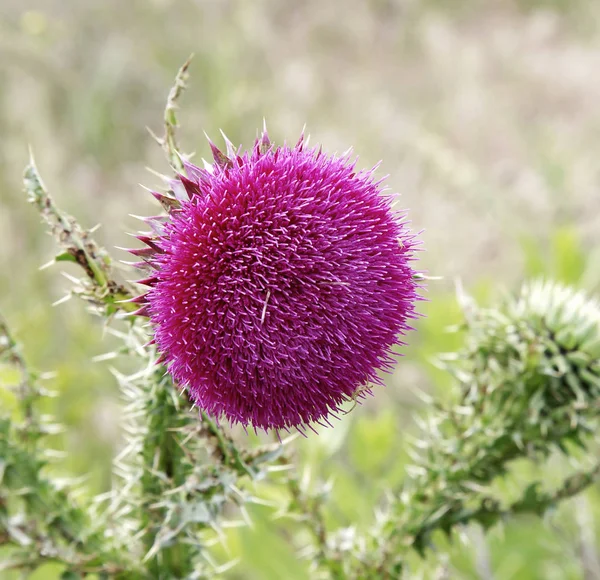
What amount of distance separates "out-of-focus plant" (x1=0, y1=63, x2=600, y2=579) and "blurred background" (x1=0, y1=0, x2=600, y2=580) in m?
0.32

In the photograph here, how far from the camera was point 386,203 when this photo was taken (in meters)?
2.02

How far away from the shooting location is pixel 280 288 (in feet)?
5.89

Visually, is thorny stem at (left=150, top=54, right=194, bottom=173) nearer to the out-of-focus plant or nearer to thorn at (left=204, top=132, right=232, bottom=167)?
the out-of-focus plant

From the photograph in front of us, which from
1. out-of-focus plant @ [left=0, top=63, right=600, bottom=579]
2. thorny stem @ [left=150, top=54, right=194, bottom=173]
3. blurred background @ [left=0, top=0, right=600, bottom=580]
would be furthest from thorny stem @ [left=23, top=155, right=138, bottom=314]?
blurred background @ [left=0, top=0, right=600, bottom=580]

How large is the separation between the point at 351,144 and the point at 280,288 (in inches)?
257

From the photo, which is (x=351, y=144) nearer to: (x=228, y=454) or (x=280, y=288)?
(x=228, y=454)

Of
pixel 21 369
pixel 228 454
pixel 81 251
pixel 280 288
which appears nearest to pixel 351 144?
pixel 21 369

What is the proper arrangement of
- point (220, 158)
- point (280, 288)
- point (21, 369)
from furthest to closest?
point (21, 369)
point (220, 158)
point (280, 288)

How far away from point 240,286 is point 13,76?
29.0 ft

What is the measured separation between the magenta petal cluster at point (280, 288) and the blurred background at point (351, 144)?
1.59 m

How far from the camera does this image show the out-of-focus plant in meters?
2.31

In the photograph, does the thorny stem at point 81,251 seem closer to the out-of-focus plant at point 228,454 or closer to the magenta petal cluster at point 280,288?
the out-of-focus plant at point 228,454

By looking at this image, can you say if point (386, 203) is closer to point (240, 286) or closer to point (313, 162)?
point (313, 162)

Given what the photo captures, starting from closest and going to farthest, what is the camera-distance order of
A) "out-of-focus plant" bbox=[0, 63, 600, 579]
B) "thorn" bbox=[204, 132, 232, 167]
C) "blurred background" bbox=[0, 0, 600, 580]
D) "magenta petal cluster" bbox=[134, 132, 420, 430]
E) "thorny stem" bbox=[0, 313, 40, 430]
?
"magenta petal cluster" bbox=[134, 132, 420, 430] < "thorn" bbox=[204, 132, 232, 167] < "out-of-focus plant" bbox=[0, 63, 600, 579] < "thorny stem" bbox=[0, 313, 40, 430] < "blurred background" bbox=[0, 0, 600, 580]
